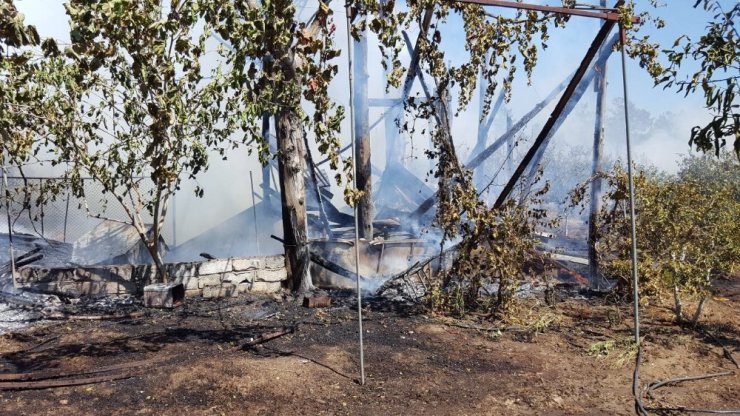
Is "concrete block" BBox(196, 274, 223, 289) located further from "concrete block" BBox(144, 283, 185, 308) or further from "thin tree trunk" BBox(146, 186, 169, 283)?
"concrete block" BBox(144, 283, 185, 308)

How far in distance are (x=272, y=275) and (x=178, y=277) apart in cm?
162

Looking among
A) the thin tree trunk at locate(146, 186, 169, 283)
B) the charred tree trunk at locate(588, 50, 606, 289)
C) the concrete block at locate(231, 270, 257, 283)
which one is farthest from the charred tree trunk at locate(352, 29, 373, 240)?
the charred tree trunk at locate(588, 50, 606, 289)

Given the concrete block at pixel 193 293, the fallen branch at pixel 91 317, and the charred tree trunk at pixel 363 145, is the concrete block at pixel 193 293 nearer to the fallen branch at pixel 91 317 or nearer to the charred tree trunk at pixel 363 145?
the fallen branch at pixel 91 317

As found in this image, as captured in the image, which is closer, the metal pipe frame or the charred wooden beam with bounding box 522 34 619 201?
the metal pipe frame

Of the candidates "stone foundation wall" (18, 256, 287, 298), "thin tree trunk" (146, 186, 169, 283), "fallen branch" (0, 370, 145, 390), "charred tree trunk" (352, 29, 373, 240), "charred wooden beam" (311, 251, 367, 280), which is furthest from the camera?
"charred tree trunk" (352, 29, 373, 240)

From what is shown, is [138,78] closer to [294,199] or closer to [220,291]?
[294,199]

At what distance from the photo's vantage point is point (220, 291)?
9680 mm

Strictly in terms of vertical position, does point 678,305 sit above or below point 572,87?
below

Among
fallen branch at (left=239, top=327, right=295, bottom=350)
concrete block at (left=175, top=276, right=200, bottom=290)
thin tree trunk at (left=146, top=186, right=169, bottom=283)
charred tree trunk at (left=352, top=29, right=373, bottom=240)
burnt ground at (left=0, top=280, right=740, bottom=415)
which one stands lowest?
burnt ground at (left=0, top=280, right=740, bottom=415)

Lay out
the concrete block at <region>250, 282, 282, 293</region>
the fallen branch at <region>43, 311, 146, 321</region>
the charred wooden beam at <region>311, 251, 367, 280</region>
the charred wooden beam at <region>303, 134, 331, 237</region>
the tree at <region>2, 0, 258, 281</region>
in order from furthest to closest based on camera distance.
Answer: the charred wooden beam at <region>303, 134, 331, 237</region> < the charred wooden beam at <region>311, 251, 367, 280</region> < the concrete block at <region>250, 282, 282, 293</region> < the fallen branch at <region>43, 311, 146, 321</region> < the tree at <region>2, 0, 258, 281</region>

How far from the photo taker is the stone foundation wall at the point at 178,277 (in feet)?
30.7

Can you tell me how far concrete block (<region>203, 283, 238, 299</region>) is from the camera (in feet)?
31.5

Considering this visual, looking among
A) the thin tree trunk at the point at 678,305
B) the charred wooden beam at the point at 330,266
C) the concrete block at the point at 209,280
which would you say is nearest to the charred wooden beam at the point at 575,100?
the thin tree trunk at the point at 678,305

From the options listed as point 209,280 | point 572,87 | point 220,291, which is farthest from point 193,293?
point 572,87
